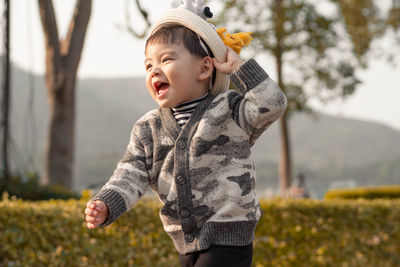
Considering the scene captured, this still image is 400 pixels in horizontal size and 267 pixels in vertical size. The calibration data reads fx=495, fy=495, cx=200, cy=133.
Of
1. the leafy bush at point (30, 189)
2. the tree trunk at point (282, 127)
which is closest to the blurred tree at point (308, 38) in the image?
the tree trunk at point (282, 127)

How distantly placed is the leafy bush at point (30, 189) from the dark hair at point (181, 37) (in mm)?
6166

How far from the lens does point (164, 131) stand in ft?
7.39

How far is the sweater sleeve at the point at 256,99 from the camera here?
205 centimetres

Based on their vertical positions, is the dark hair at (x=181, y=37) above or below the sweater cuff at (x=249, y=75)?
above

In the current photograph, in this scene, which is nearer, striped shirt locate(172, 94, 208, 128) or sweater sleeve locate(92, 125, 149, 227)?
sweater sleeve locate(92, 125, 149, 227)

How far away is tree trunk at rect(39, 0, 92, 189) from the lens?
9500 millimetres

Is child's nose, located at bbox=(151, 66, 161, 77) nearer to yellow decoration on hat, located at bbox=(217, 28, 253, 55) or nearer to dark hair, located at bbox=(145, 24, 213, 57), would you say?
dark hair, located at bbox=(145, 24, 213, 57)

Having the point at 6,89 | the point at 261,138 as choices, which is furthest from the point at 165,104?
the point at 261,138

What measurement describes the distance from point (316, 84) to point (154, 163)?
1569 centimetres

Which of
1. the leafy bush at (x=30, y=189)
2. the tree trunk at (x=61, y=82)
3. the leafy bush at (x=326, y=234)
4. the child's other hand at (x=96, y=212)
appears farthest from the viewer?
the tree trunk at (x=61, y=82)

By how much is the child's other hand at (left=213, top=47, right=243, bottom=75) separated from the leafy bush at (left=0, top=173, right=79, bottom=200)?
625 cm

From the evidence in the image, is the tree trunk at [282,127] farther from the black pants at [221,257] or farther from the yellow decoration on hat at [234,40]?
the black pants at [221,257]

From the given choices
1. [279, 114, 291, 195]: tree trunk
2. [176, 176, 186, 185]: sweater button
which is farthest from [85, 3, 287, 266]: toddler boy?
[279, 114, 291, 195]: tree trunk

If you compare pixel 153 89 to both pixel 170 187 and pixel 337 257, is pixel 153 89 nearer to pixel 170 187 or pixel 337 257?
pixel 170 187
